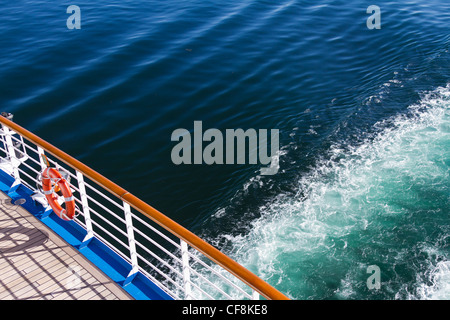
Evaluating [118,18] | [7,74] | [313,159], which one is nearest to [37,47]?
[7,74]

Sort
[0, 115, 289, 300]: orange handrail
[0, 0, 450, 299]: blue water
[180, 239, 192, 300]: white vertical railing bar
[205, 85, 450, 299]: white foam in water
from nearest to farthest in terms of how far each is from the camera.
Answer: [0, 115, 289, 300]: orange handrail, [180, 239, 192, 300]: white vertical railing bar, [205, 85, 450, 299]: white foam in water, [0, 0, 450, 299]: blue water

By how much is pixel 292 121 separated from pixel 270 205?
3622mm

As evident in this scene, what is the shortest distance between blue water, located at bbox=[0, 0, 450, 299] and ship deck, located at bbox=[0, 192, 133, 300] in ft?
11.4

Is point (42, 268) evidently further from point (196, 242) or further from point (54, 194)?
point (196, 242)

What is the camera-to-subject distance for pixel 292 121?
453 inches

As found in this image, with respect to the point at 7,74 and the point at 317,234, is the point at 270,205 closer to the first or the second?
the point at 317,234

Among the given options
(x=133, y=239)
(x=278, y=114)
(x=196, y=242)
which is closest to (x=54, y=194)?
(x=133, y=239)

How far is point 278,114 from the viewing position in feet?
38.9

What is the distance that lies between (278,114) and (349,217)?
176 inches

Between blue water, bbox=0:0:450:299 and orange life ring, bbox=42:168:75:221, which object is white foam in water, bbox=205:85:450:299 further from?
orange life ring, bbox=42:168:75:221

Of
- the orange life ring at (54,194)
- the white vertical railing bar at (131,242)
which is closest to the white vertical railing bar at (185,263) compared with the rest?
the white vertical railing bar at (131,242)

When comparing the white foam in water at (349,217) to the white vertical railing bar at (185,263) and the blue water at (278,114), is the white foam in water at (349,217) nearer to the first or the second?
the blue water at (278,114)

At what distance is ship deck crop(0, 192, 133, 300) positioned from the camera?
13.8ft

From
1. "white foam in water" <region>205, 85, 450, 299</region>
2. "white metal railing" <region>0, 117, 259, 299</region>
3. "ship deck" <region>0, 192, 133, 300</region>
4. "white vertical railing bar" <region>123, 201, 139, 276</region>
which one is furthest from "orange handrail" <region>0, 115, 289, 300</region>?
"white foam in water" <region>205, 85, 450, 299</region>
